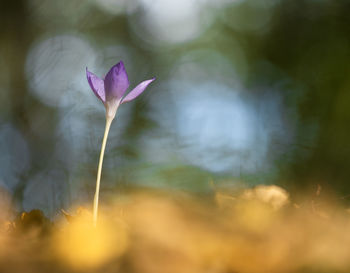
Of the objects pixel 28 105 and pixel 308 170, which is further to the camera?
pixel 28 105

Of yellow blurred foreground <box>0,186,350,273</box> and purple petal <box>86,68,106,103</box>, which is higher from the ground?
purple petal <box>86,68,106,103</box>

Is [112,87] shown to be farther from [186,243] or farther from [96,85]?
[186,243]

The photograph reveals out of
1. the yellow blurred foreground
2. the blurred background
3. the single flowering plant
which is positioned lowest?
the yellow blurred foreground

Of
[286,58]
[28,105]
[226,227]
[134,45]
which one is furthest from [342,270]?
[134,45]

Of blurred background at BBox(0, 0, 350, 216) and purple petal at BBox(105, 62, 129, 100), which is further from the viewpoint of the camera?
blurred background at BBox(0, 0, 350, 216)

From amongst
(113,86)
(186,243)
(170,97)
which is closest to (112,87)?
(113,86)

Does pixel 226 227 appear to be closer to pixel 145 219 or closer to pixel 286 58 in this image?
pixel 145 219
